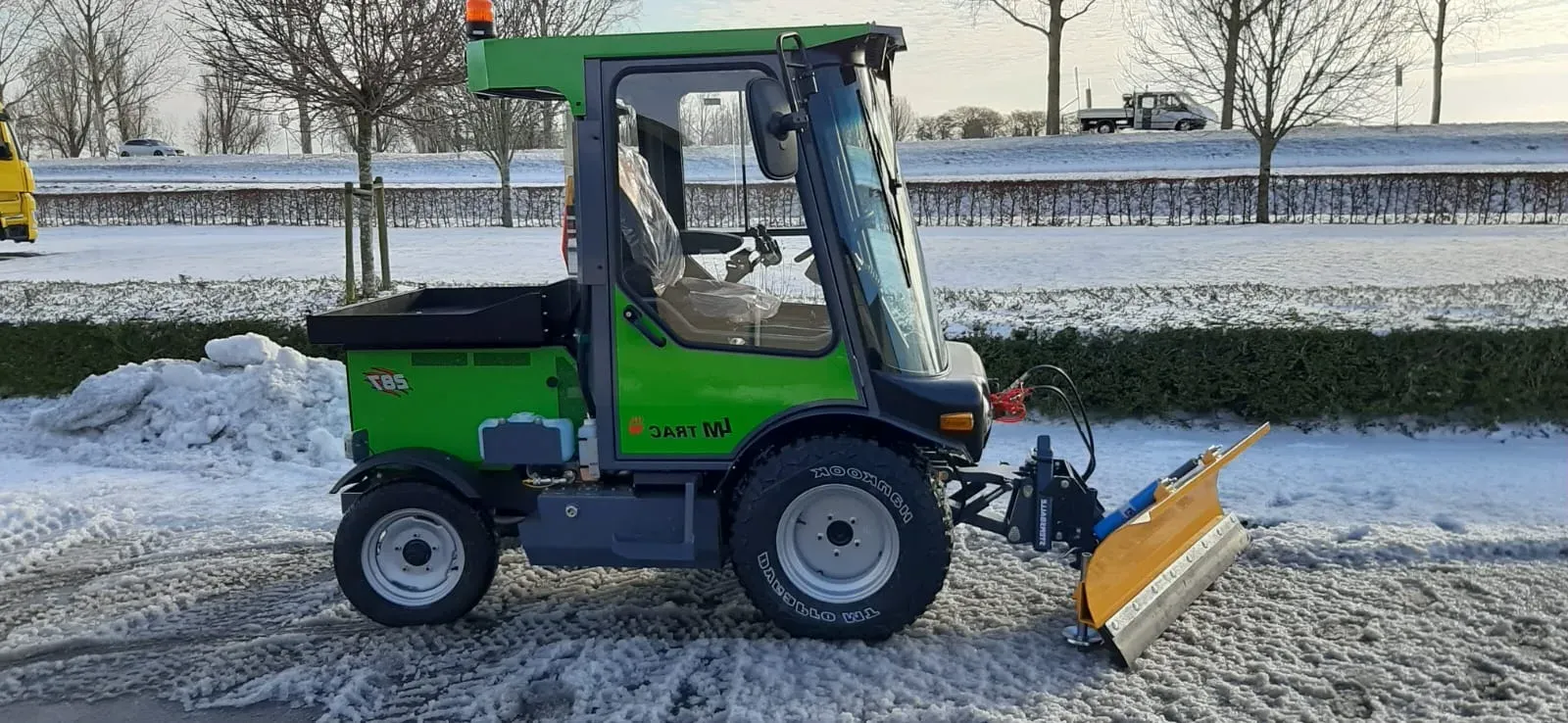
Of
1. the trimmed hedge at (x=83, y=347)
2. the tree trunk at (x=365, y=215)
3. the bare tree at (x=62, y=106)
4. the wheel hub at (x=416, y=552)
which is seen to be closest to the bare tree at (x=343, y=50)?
the tree trunk at (x=365, y=215)

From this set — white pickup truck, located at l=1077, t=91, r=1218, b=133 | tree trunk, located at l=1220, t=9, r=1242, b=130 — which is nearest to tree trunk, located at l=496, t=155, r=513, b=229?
tree trunk, located at l=1220, t=9, r=1242, b=130

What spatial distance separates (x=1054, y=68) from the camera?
43719 mm

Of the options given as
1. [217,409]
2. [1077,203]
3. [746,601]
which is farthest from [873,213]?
[1077,203]

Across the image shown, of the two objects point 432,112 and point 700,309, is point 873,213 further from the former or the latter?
point 432,112

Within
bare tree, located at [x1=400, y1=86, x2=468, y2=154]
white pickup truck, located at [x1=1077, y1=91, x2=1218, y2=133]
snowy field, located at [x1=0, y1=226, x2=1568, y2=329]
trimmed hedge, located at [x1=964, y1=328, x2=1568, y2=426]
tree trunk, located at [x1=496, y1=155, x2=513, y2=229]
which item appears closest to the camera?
trimmed hedge, located at [x1=964, y1=328, x2=1568, y2=426]

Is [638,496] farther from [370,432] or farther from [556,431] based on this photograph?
[370,432]

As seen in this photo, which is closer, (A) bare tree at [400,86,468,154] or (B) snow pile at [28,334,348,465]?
(B) snow pile at [28,334,348,465]

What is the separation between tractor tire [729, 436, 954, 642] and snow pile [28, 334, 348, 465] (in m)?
4.15

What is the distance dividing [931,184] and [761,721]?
21.7m

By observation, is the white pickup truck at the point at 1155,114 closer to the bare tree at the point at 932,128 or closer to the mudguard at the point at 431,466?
the bare tree at the point at 932,128

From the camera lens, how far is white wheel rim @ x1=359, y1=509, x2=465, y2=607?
184 inches

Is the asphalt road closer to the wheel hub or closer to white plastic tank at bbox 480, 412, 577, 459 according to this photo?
the wheel hub

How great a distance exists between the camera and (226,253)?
18.7 m

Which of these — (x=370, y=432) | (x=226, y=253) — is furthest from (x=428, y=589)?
(x=226, y=253)
